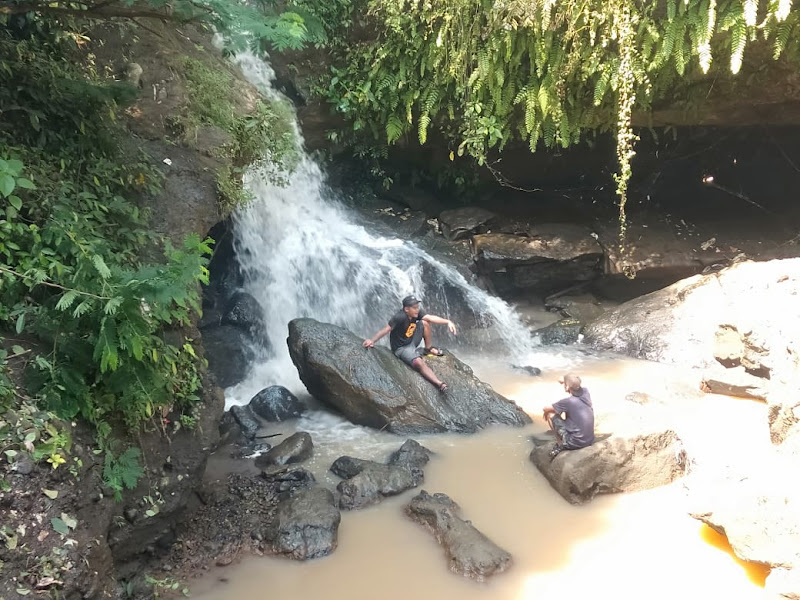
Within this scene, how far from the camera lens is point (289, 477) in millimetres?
5180

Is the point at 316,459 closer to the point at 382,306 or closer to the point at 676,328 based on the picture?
the point at 382,306

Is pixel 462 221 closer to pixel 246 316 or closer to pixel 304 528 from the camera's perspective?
pixel 246 316

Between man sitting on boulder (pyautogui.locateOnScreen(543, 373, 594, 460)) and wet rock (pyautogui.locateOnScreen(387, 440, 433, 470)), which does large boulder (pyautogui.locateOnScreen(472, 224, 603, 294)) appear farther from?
wet rock (pyautogui.locateOnScreen(387, 440, 433, 470))

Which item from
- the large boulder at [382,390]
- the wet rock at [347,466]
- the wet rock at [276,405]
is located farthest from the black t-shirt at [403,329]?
the wet rock at [347,466]

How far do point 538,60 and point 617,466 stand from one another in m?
5.61

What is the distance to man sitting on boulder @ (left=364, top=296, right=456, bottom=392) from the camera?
6.59m

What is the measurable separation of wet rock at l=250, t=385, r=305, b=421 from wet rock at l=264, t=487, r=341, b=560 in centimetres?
194

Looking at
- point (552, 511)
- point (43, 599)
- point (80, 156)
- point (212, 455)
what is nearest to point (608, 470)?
point (552, 511)

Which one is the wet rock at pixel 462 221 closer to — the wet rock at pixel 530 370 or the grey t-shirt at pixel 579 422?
the wet rock at pixel 530 370

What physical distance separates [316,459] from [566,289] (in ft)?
21.7

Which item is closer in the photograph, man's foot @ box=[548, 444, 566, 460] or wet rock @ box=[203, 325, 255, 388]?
man's foot @ box=[548, 444, 566, 460]

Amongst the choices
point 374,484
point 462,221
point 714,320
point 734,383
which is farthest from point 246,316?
point 714,320

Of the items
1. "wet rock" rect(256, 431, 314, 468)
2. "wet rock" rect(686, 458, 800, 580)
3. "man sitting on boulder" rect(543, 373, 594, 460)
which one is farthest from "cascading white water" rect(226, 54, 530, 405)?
"wet rock" rect(686, 458, 800, 580)

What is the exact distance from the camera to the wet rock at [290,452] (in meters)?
5.46
